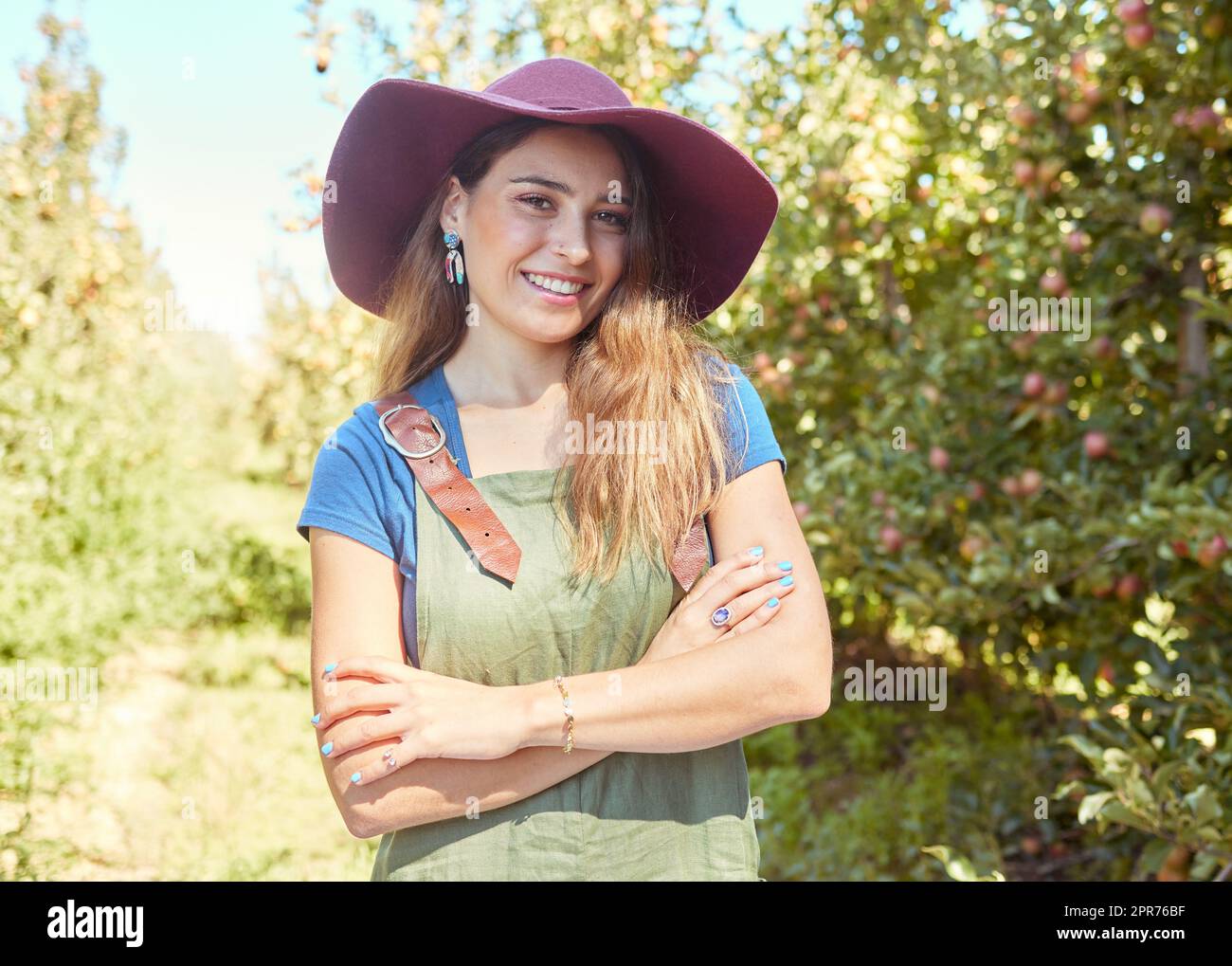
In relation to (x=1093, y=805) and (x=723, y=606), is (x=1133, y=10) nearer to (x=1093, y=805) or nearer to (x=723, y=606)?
(x=1093, y=805)

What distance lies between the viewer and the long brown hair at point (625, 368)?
1418 mm

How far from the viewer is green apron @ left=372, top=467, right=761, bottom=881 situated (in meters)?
1.36

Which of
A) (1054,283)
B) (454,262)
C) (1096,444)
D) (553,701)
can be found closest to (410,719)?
(553,701)

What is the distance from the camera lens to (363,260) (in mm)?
1680

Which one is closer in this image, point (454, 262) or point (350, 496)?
point (350, 496)

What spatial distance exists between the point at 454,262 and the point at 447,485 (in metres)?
0.34

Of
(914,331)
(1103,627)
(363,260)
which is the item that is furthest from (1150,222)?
(363,260)

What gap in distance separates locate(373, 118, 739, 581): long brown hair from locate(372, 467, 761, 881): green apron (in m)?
0.04

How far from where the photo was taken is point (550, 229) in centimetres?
144

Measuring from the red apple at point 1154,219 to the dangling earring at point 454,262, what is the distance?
77.5 inches

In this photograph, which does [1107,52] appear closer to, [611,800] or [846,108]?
[846,108]

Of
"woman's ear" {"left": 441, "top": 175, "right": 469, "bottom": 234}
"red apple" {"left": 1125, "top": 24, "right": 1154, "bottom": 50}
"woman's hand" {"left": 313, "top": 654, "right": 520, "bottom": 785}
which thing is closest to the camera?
"woman's hand" {"left": 313, "top": 654, "right": 520, "bottom": 785}

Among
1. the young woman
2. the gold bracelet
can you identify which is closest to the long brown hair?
the young woman

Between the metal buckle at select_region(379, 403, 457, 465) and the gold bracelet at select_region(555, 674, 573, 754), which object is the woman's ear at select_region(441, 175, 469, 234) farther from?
the gold bracelet at select_region(555, 674, 573, 754)
